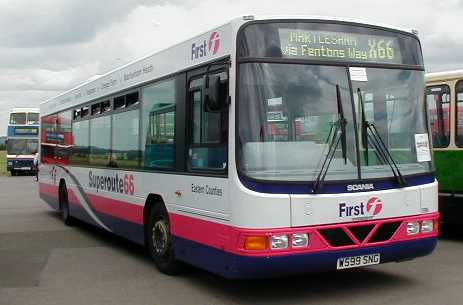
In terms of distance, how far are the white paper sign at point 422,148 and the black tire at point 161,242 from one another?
9.94 feet

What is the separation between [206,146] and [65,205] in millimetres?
7843

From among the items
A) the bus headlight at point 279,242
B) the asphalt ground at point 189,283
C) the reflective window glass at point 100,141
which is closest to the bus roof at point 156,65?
the reflective window glass at point 100,141

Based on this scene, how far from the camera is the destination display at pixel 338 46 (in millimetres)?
6469

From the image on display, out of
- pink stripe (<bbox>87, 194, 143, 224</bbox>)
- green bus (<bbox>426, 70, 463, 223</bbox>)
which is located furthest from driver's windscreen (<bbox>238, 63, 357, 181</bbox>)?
green bus (<bbox>426, 70, 463, 223</bbox>)

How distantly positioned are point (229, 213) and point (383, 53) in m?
2.41

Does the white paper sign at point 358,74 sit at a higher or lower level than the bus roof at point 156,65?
lower

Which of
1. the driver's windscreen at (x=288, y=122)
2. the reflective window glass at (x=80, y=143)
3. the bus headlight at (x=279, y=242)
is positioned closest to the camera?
the bus headlight at (x=279, y=242)

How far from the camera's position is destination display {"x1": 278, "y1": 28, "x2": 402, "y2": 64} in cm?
647

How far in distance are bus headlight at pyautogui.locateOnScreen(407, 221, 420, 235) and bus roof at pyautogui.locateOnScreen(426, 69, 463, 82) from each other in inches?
165

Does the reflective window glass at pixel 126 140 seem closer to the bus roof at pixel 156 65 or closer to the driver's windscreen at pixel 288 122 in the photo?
the bus roof at pixel 156 65

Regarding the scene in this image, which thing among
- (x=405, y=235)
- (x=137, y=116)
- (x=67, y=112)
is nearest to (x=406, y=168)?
(x=405, y=235)

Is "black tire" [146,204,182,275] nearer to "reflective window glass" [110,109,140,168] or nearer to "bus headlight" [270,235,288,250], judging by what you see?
"reflective window glass" [110,109,140,168]

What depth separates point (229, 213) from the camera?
6332 millimetres

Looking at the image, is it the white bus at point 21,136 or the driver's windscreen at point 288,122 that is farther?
the white bus at point 21,136
